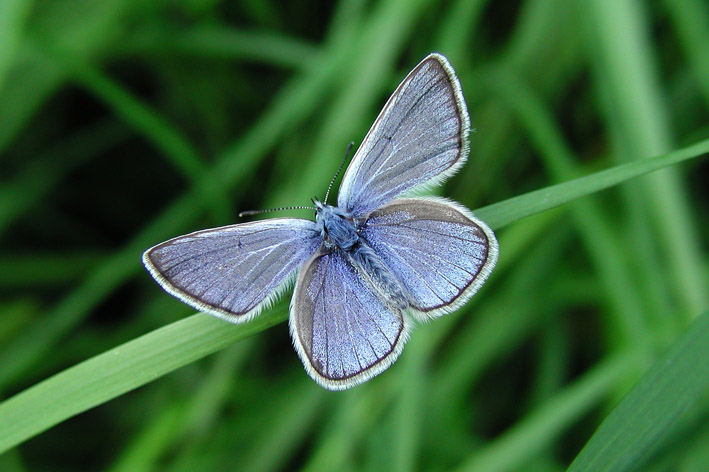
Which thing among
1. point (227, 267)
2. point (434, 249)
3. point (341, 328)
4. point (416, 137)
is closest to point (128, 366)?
point (227, 267)

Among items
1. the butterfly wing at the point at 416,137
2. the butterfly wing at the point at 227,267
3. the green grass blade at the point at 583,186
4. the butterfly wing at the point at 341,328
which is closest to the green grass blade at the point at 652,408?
the green grass blade at the point at 583,186

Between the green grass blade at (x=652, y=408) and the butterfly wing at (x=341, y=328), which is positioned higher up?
the butterfly wing at (x=341, y=328)

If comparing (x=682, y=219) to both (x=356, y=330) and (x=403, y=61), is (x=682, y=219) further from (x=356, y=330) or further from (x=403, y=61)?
(x=403, y=61)

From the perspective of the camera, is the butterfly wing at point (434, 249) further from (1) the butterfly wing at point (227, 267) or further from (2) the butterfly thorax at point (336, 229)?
(1) the butterfly wing at point (227, 267)

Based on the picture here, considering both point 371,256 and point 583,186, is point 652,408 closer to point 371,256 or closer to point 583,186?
point 583,186

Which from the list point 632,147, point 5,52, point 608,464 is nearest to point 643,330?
point 632,147

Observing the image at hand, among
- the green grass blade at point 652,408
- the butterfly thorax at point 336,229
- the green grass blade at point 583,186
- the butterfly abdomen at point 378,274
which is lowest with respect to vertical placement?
the green grass blade at point 652,408
